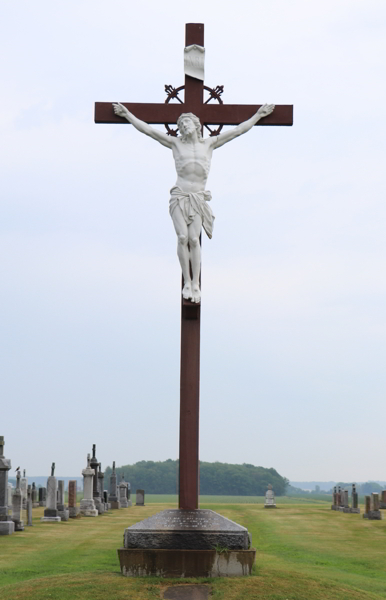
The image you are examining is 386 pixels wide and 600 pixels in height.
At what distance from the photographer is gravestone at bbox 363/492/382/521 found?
1022 inches

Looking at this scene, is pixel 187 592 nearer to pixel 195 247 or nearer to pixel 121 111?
pixel 195 247

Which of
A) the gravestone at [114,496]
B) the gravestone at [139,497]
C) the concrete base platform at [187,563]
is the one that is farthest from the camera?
the gravestone at [139,497]

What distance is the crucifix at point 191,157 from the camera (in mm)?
9750

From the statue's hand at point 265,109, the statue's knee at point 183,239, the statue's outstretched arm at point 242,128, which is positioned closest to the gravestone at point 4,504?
the statue's knee at point 183,239

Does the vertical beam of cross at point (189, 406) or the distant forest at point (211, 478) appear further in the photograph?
the distant forest at point (211, 478)

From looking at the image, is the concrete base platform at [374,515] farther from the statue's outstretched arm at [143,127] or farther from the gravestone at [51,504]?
the statue's outstretched arm at [143,127]

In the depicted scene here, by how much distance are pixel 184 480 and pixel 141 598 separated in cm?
212

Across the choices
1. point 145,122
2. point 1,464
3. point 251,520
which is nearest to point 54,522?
point 1,464

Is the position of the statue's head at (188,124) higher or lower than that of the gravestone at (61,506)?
higher

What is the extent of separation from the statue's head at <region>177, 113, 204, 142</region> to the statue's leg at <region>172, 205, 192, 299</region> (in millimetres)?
1140

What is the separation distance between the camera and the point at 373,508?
26.3 m

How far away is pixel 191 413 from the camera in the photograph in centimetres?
976

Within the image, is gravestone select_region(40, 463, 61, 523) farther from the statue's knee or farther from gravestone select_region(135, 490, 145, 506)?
the statue's knee

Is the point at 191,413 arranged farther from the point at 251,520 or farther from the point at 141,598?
the point at 251,520
